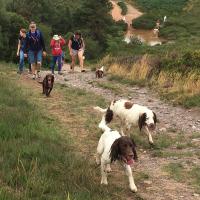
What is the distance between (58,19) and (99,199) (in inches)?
→ 2172

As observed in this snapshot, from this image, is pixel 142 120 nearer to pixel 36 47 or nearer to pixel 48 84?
pixel 48 84

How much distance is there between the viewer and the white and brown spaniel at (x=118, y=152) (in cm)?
682

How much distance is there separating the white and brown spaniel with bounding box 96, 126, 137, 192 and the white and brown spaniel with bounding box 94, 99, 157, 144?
1677 mm

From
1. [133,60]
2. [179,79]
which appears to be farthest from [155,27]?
[179,79]

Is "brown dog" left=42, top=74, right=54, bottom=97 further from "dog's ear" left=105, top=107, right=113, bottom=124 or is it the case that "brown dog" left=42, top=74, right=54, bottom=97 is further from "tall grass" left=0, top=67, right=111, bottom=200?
"dog's ear" left=105, top=107, right=113, bottom=124

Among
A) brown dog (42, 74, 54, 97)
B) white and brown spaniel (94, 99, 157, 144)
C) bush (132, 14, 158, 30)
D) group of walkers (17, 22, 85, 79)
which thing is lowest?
brown dog (42, 74, 54, 97)

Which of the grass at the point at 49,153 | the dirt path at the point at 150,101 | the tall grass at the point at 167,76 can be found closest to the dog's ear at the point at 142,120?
the grass at the point at 49,153

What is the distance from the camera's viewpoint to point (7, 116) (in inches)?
360

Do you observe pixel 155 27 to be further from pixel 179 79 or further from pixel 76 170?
pixel 76 170

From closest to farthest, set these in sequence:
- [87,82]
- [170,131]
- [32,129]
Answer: [32,129], [170,131], [87,82]

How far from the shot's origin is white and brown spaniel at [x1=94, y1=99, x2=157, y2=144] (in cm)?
938

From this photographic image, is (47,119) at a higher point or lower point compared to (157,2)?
lower

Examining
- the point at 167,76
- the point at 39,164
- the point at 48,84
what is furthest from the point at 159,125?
the point at 167,76

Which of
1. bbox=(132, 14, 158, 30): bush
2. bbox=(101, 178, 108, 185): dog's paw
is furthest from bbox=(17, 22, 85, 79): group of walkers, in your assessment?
bbox=(132, 14, 158, 30): bush
